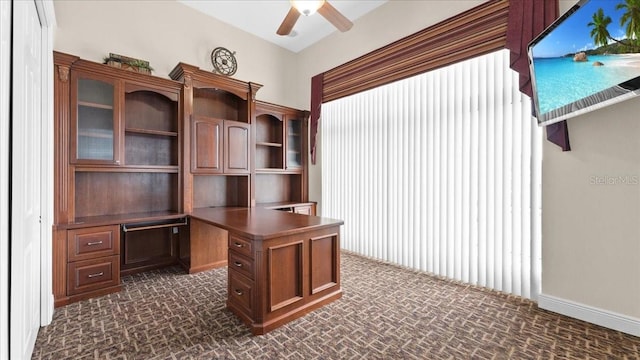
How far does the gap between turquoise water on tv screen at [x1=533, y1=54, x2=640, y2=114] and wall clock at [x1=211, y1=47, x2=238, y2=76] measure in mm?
3774

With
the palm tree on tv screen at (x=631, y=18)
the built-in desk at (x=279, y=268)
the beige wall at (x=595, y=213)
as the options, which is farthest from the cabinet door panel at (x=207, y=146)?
the palm tree on tv screen at (x=631, y=18)

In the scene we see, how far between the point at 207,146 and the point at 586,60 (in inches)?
144

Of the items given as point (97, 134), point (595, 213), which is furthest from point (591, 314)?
point (97, 134)

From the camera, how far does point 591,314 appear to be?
2215mm

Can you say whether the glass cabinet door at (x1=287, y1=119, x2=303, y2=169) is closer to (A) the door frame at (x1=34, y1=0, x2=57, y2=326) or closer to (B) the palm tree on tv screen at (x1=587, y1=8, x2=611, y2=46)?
(A) the door frame at (x1=34, y1=0, x2=57, y2=326)

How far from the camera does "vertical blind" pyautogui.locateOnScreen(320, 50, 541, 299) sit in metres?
→ 2.61

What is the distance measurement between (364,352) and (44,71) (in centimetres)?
332

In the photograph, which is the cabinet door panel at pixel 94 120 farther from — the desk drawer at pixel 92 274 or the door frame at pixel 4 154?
the door frame at pixel 4 154

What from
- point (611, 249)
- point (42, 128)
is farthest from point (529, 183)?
point (42, 128)

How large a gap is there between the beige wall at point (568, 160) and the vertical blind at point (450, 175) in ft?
0.54

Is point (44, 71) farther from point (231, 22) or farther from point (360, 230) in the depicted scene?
point (360, 230)

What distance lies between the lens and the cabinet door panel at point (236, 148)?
146 inches

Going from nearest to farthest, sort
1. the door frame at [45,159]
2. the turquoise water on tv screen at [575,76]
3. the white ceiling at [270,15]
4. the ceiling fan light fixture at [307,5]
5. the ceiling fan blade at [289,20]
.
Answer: the door frame at [45,159], the turquoise water on tv screen at [575,76], the ceiling fan light fixture at [307,5], the ceiling fan blade at [289,20], the white ceiling at [270,15]

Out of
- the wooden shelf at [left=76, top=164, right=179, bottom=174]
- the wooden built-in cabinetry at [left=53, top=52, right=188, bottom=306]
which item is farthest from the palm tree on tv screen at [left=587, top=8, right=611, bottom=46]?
the wooden shelf at [left=76, top=164, right=179, bottom=174]
